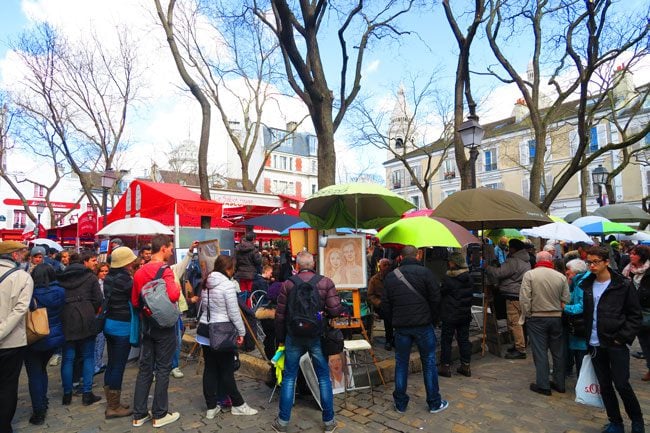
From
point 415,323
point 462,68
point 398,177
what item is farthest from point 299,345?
point 398,177

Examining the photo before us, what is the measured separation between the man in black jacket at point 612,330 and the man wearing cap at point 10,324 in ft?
17.4

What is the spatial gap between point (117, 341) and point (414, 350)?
172 inches

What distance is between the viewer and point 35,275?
4629 mm

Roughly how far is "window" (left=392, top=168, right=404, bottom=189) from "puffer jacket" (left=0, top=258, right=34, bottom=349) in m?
44.6

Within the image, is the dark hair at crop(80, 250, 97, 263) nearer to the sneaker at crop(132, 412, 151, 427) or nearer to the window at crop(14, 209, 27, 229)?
the sneaker at crop(132, 412, 151, 427)

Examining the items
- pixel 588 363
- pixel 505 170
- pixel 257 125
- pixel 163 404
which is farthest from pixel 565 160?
pixel 163 404

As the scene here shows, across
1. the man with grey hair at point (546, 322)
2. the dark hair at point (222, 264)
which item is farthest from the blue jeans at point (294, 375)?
the man with grey hair at point (546, 322)

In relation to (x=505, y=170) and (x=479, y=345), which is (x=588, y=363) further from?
(x=505, y=170)

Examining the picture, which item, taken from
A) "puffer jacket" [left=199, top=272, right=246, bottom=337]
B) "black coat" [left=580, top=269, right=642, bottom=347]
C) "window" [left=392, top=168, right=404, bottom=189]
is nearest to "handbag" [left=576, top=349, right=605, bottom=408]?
"black coat" [left=580, top=269, right=642, bottom=347]

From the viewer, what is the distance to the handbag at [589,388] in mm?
3986

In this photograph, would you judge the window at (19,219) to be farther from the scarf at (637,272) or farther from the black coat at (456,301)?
the scarf at (637,272)

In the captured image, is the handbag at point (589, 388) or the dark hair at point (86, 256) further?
the dark hair at point (86, 256)

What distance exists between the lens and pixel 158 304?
405 cm

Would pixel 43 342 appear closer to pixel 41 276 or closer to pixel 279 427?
pixel 41 276
